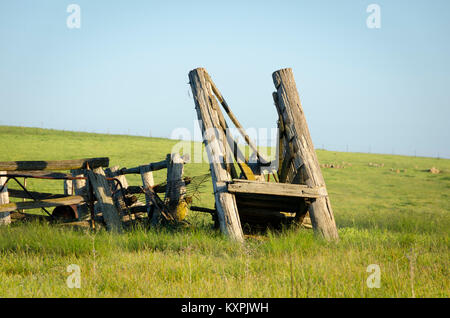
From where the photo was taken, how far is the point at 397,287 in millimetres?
4090

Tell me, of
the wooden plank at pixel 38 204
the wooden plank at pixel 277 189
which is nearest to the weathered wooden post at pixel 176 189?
the wooden plank at pixel 38 204

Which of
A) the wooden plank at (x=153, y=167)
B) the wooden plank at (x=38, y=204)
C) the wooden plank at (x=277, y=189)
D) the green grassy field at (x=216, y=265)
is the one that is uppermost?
the wooden plank at (x=153, y=167)

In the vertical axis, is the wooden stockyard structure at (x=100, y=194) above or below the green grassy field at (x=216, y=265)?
above

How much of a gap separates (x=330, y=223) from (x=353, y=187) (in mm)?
18081

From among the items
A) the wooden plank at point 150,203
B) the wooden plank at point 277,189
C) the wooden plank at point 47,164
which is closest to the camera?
the wooden plank at point 277,189

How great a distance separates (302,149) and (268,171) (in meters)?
1.14

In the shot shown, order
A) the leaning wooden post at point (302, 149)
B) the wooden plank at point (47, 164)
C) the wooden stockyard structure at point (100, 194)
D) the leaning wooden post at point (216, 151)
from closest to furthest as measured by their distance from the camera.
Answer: the leaning wooden post at point (302, 149) < the leaning wooden post at point (216, 151) < the wooden plank at point (47, 164) < the wooden stockyard structure at point (100, 194)

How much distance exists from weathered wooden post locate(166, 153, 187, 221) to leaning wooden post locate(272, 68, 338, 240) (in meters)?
2.75

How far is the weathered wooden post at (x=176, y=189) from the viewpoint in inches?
320

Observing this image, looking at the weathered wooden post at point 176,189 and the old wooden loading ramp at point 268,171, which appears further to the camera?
the weathered wooden post at point 176,189

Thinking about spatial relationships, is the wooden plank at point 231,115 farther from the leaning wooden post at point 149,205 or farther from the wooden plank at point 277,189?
the leaning wooden post at point 149,205

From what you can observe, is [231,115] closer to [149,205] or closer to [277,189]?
[277,189]

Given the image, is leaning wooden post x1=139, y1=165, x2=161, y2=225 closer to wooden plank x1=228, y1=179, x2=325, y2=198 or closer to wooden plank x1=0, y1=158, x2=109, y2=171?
Answer: wooden plank x1=0, y1=158, x2=109, y2=171
